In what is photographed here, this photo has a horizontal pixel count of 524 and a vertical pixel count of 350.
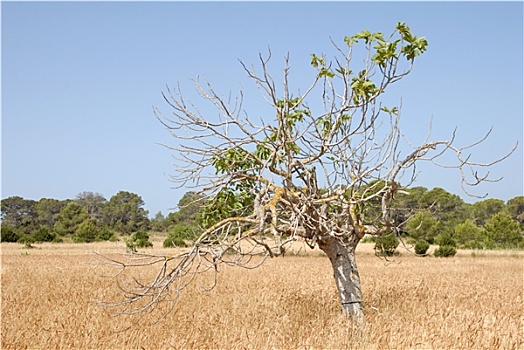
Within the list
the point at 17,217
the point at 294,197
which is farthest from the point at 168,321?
the point at 17,217

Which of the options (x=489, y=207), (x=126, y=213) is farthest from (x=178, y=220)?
(x=489, y=207)

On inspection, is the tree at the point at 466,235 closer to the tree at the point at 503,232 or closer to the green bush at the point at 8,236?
the tree at the point at 503,232

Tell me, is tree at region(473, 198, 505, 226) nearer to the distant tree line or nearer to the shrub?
the distant tree line

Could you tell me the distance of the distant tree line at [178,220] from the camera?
34188mm

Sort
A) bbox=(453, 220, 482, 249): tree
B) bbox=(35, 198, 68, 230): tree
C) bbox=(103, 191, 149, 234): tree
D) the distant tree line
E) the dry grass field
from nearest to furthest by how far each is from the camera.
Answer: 1. the dry grass field
2. the distant tree line
3. bbox=(453, 220, 482, 249): tree
4. bbox=(103, 191, 149, 234): tree
5. bbox=(35, 198, 68, 230): tree

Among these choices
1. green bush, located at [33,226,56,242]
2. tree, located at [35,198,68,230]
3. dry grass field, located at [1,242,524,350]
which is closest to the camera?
dry grass field, located at [1,242,524,350]

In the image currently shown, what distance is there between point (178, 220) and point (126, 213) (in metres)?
21.6

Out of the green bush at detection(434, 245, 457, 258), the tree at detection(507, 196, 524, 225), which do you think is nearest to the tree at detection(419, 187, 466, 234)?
the tree at detection(507, 196, 524, 225)

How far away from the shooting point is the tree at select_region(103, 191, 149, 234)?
2609 inches

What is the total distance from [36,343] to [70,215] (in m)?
62.1

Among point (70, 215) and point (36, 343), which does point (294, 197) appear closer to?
point (36, 343)

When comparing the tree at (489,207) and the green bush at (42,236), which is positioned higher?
the tree at (489,207)

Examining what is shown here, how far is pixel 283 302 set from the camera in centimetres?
1035

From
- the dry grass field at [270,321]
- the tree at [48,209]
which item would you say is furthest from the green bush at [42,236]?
the tree at [48,209]
